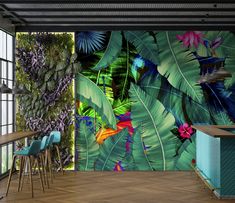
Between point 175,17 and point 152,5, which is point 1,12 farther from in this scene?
point 175,17

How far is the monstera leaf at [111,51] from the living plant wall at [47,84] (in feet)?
2.09

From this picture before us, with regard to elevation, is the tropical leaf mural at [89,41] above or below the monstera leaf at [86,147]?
above

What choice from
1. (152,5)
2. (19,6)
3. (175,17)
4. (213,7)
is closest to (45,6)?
(19,6)

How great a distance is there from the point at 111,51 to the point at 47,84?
1.48 meters

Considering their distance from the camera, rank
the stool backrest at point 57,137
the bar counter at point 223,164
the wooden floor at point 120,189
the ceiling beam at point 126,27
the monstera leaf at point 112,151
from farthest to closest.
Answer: the monstera leaf at point 112,151 → the ceiling beam at point 126,27 → the stool backrest at point 57,137 → the wooden floor at point 120,189 → the bar counter at point 223,164

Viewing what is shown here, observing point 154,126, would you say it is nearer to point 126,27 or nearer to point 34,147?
point 126,27

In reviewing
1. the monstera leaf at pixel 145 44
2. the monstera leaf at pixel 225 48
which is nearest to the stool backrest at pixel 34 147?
the monstera leaf at pixel 145 44

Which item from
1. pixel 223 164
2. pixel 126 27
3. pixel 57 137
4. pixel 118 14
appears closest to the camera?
pixel 223 164

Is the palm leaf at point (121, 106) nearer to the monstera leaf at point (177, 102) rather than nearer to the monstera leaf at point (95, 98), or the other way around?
the monstera leaf at point (95, 98)

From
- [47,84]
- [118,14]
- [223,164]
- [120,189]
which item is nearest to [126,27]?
[118,14]

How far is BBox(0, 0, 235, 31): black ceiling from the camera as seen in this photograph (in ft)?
20.5

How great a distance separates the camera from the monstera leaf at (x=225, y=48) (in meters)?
8.19

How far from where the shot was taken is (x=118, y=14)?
718 cm

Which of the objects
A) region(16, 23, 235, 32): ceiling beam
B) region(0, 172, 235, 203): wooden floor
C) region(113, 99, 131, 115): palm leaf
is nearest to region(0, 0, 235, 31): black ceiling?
region(16, 23, 235, 32): ceiling beam
